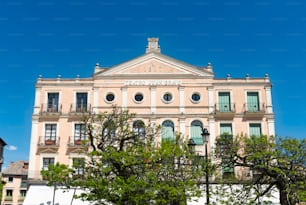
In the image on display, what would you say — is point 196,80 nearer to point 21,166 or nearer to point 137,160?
point 137,160

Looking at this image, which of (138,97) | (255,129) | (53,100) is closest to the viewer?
(255,129)

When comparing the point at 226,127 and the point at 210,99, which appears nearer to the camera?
the point at 226,127

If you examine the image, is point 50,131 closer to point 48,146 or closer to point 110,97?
point 48,146

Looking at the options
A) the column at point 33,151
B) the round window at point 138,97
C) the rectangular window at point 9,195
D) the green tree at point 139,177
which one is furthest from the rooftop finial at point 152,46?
the rectangular window at point 9,195

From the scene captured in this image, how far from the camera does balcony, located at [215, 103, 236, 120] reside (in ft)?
109

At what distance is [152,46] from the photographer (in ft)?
117

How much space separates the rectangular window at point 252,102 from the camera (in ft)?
110

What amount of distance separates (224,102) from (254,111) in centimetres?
277

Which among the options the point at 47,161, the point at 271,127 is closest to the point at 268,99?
the point at 271,127

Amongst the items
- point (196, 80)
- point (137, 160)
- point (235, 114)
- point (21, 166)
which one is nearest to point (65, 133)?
point (196, 80)

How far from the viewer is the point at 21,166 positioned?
194 ft

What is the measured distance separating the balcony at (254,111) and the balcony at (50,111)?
1693cm

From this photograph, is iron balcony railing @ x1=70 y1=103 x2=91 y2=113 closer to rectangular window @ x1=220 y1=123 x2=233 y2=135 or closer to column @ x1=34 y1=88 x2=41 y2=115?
column @ x1=34 y1=88 x2=41 y2=115

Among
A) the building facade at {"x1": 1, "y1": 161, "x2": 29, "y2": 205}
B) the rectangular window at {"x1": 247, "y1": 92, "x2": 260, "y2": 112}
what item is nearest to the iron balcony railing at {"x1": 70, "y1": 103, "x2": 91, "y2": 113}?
the rectangular window at {"x1": 247, "y1": 92, "x2": 260, "y2": 112}
